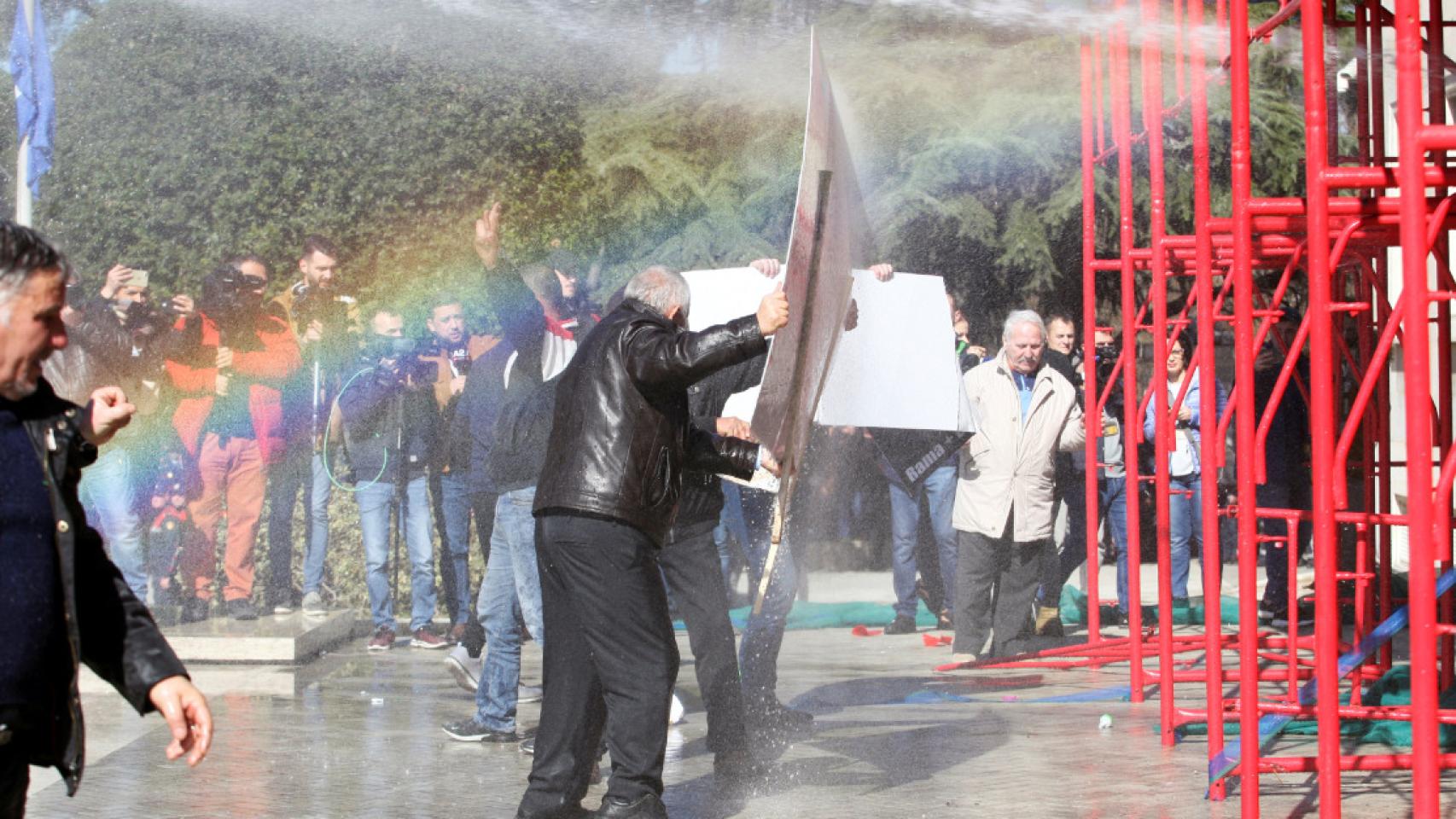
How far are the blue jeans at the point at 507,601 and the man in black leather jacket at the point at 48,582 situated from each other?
4.01 metres

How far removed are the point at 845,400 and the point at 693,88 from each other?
11.1 metres

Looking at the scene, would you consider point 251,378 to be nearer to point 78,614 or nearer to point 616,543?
point 616,543

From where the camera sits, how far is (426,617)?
11.1 meters

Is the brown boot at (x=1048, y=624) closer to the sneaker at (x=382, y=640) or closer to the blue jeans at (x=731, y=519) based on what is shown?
the blue jeans at (x=731, y=519)

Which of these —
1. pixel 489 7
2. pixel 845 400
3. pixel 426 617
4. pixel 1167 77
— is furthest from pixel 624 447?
pixel 1167 77

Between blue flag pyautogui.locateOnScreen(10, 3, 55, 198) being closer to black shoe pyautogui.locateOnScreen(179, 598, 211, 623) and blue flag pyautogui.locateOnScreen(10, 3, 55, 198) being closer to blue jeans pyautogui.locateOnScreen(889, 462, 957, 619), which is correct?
black shoe pyautogui.locateOnScreen(179, 598, 211, 623)

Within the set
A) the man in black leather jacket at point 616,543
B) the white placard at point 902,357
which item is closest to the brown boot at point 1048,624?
the white placard at point 902,357

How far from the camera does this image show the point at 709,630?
6863 millimetres

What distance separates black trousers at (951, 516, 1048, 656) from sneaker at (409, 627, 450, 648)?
10.5 ft

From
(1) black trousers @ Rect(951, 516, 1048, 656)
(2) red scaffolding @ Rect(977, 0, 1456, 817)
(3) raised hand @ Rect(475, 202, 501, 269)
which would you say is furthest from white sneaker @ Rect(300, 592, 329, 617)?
(2) red scaffolding @ Rect(977, 0, 1456, 817)

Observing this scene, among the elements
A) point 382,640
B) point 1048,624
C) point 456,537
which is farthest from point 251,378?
point 1048,624

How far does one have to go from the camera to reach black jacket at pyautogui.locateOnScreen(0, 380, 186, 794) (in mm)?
3211

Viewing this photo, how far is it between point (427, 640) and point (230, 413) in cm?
194

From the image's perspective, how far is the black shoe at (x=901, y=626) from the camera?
1155 cm
